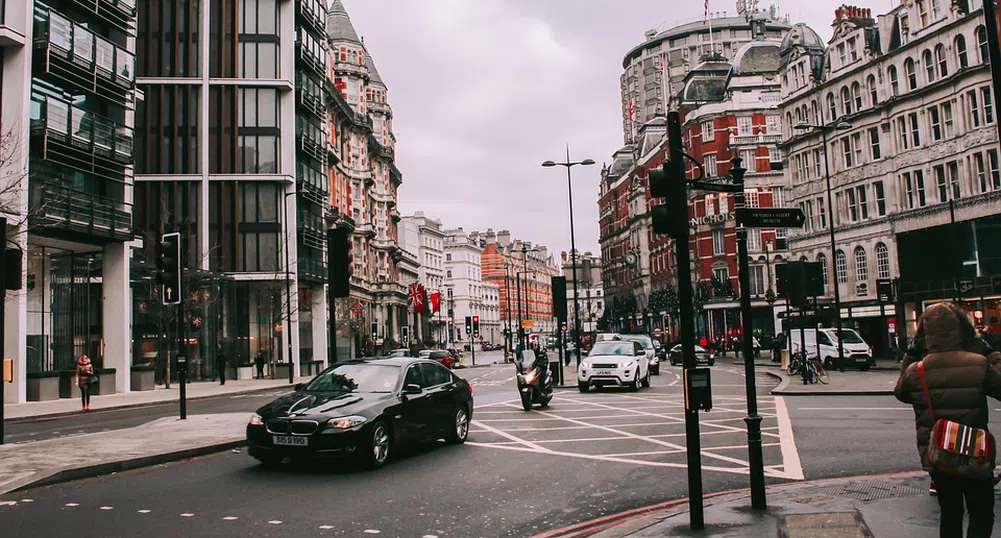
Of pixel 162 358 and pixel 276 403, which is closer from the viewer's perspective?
pixel 276 403

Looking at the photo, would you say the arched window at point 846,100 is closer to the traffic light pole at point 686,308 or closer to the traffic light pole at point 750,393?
the traffic light pole at point 750,393

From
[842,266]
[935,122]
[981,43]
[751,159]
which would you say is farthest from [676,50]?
[981,43]

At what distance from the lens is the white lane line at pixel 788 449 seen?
9966mm

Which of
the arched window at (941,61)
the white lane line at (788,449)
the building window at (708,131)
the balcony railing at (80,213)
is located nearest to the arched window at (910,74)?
the arched window at (941,61)

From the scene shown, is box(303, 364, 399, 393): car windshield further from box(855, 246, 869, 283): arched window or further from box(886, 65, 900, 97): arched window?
box(855, 246, 869, 283): arched window

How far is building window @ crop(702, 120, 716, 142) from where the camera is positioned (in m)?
74.3

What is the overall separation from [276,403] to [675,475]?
5.45 metres

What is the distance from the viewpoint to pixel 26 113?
28359mm

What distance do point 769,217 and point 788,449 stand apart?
17.6 ft

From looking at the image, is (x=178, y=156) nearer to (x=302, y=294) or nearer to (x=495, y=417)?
(x=302, y=294)

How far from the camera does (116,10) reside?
3403 cm

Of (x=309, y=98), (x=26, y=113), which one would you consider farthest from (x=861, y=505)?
(x=309, y=98)

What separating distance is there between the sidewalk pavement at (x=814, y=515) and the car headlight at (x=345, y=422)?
13.5 feet

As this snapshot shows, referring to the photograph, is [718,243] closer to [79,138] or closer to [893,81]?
[893,81]
